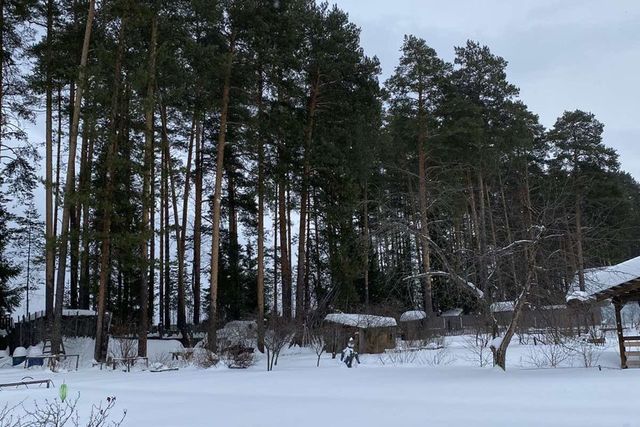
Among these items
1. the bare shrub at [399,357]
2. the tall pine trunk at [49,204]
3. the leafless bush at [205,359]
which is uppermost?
the tall pine trunk at [49,204]

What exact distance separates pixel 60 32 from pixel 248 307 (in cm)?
1855

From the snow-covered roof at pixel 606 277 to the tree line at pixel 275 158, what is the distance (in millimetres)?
407

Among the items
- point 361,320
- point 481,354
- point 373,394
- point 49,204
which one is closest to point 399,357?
point 481,354

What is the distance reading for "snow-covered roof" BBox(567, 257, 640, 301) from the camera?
1488 cm

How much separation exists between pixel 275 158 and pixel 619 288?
1600 cm

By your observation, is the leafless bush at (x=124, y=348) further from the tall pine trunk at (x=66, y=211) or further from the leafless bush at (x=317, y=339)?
the leafless bush at (x=317, y=339)

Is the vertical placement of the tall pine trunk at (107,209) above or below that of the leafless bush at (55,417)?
above

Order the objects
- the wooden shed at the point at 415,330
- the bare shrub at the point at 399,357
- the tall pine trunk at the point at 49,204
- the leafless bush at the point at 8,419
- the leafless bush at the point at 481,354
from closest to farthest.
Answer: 1. the leafless bush at the point at 8,419
2. the leafless bush at the point at 481,354
3. the bare shrub at the point at 399,357
4. the tall pine trunk at the point at 49,204
5. the wooden shed at the point at 415,330

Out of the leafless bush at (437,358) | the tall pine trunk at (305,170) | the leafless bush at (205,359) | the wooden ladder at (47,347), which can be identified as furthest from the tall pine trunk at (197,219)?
the leafless bush at (437,358)

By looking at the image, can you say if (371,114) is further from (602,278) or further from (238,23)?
(602,278)

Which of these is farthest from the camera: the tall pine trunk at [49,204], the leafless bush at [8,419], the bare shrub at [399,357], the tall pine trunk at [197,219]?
the tall pine trunk at [197,219]

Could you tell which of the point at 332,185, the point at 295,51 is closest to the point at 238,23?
the point at 295,51

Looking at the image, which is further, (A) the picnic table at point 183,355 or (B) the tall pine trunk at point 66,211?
(A) the picnic table at point 183,355

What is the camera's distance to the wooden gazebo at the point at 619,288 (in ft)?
48.9
